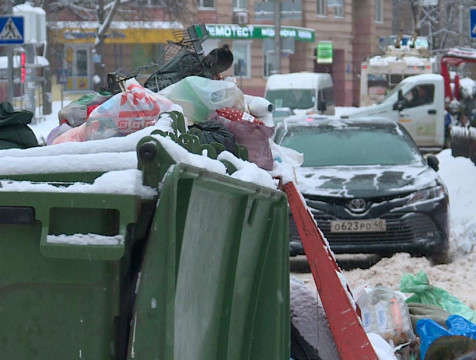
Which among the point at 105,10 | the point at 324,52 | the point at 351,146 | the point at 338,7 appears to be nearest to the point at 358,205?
the point at 351,146

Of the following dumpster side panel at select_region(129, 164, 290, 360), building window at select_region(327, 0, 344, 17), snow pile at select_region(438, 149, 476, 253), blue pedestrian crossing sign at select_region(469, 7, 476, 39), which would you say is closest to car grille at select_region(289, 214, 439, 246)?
snow pile at select_region(438, 149, 476, 253)

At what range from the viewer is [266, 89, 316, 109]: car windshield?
2858cm

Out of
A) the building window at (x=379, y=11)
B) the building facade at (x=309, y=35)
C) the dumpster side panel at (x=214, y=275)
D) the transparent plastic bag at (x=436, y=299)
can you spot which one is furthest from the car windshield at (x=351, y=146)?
the building window at (x=379, y=11)

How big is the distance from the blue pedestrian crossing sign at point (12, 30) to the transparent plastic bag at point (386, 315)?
42.6 feet

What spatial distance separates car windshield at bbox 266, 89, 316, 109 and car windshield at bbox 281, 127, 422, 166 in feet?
53.9

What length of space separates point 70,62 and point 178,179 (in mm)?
51935

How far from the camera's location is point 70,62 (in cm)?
5378

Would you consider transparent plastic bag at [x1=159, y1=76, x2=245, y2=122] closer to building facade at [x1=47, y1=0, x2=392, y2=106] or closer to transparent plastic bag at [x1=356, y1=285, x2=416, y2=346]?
transparent plastic bag at [x1=356, y1=285, x2=416, y2=346]

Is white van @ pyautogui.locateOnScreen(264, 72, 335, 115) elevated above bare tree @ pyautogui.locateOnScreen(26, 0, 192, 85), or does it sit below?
below

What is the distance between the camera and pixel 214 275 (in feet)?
11.5

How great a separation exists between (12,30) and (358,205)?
31.6 ft

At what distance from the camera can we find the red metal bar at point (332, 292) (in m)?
5.11

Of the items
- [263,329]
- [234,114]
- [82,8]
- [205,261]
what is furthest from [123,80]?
[82,8]

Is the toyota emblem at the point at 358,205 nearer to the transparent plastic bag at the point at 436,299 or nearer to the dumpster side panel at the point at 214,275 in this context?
the transparent plastic bag at the point at 436,299
